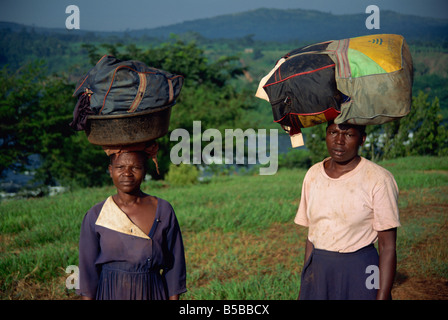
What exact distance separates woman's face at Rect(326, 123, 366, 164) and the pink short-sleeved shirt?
10 cm

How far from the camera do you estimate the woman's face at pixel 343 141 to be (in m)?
2.37

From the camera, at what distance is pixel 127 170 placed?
2.37 metres

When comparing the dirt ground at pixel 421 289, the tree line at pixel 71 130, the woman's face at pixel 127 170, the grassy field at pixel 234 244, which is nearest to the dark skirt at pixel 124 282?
the woman's face at pixel 127 170

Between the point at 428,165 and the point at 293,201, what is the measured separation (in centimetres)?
580

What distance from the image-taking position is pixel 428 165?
12133mm

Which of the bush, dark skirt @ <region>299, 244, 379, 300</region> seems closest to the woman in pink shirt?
dark skirt @ <region>299, 244, 379, 300</region>

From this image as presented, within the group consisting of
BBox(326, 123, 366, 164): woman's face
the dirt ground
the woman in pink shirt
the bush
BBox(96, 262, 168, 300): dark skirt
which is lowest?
the dirt ground

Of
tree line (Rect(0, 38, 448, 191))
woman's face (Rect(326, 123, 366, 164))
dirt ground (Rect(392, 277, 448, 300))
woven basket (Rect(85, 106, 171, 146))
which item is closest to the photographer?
woven basket (Rect(85, 106, 171, 146))

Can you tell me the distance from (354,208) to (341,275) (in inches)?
15.2

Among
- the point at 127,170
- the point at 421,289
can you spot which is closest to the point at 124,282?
the point at 127,170

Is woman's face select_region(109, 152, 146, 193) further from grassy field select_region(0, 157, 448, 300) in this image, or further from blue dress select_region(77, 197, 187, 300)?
grassy field select_region(0, 157, 448, 300)

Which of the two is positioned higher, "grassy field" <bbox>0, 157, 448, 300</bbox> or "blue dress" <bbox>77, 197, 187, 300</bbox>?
"blue dress" <bbox>77, 197, 187, 300</bbox>

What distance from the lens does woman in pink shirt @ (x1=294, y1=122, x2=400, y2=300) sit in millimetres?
2303

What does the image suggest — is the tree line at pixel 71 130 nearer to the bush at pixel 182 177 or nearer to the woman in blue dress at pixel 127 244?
the bush at pixel 182 177
